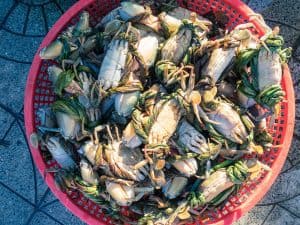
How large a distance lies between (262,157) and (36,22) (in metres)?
0.82

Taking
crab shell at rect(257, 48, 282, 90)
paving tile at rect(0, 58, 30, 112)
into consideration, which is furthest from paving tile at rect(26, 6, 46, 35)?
crab shell at rect(257, 48, 282, 90)

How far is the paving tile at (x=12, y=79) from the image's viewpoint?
174cm

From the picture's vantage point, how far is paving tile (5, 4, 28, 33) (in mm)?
1711

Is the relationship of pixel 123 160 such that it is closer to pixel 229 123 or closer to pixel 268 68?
pixel 229 123

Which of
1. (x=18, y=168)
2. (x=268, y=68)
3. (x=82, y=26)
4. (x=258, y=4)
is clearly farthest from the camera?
(x=18, y=168)

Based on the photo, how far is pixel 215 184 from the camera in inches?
54.6

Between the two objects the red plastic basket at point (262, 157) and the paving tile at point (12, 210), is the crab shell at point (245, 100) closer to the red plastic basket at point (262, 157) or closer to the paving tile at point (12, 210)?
the red plastic basket at point (262, 157)

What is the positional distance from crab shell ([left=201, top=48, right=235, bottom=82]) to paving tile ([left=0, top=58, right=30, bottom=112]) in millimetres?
666

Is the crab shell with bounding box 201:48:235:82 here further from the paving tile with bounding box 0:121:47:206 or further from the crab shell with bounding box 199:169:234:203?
the paving tile with bounding box 0:121:47:206

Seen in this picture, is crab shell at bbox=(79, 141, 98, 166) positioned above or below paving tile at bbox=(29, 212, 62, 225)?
above

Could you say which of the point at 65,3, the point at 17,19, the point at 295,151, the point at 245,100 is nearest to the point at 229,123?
the point at 245,100

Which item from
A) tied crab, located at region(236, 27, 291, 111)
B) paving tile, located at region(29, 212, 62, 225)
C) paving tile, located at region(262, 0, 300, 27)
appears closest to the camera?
tied crab, located at region(236, 27, 291, 111)

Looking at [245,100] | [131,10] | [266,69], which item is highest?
[131,10]

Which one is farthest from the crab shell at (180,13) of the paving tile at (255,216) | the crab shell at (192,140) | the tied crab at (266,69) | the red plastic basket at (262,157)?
the paving tile at (255,216)
